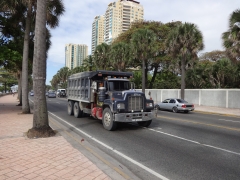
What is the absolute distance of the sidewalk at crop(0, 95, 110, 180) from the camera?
4.52 m

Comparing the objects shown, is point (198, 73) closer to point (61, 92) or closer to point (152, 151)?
point (152, 151)

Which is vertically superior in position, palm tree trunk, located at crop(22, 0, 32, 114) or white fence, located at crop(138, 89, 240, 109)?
palm tree trunk, located at crop(22, 0, 32, 114)

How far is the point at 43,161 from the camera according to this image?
5.34 m

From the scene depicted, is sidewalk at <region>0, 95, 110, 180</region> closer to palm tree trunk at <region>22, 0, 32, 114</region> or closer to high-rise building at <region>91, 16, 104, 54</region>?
palm tree trunk at <region>22, 0, 32, 114</region>

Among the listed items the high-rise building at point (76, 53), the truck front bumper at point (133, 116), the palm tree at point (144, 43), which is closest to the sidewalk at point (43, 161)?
the truck front bumper at point (133, 116)

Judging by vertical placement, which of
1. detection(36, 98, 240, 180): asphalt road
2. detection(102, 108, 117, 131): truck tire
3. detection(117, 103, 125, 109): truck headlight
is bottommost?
detection(36, 98, 240, 180): asphalt road

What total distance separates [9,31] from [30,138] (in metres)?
11.9

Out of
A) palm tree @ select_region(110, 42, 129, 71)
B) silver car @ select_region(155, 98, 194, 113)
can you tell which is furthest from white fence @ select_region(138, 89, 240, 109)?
palm tree @ select_region(110, 42, 129, 71)

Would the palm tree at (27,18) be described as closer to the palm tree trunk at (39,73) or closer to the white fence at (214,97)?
the palm tree trunk at (39,73)

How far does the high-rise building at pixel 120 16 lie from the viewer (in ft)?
378

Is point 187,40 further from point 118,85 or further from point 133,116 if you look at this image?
point 133,116

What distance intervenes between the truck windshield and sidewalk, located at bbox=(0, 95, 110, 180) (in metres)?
4.30

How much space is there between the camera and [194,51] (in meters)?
25.4

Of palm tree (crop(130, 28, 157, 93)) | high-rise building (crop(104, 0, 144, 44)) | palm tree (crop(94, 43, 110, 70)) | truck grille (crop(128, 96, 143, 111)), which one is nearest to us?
truck grille (crop(128, 96, 143, 111))
